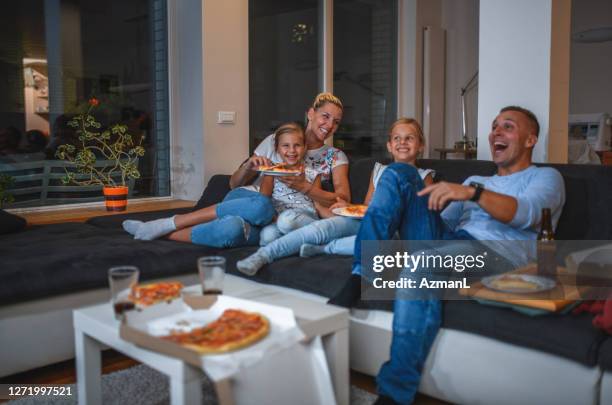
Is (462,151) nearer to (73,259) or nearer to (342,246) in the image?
(342,246)

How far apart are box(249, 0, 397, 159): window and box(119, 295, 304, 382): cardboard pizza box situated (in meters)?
3.35

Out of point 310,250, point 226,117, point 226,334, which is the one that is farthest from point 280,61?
point 226,334

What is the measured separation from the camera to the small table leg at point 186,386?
4.50 ft

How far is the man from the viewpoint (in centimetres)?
191

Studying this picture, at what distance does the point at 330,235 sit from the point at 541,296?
1.07m

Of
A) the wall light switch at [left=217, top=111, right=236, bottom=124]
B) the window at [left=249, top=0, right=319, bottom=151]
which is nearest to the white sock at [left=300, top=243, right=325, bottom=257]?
the wall light switch at [left=217, top=111, right=236, bottom=124]

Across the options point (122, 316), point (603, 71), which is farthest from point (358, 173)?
point (603, 71)

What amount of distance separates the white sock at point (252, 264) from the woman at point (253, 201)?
0.29 m

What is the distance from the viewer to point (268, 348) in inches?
55.6

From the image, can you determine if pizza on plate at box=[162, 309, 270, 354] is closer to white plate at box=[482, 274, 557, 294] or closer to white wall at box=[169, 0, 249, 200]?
white plate at box=[482, 274, 557, 294]

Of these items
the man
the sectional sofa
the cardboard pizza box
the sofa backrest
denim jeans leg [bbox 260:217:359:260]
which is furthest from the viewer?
denim jeans leg [bbox 260:217:359:260]

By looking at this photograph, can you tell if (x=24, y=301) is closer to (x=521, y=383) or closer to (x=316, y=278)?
(x=316, y=278)

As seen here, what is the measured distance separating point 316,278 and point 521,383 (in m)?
0.85

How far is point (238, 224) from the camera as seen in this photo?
2789 mm
